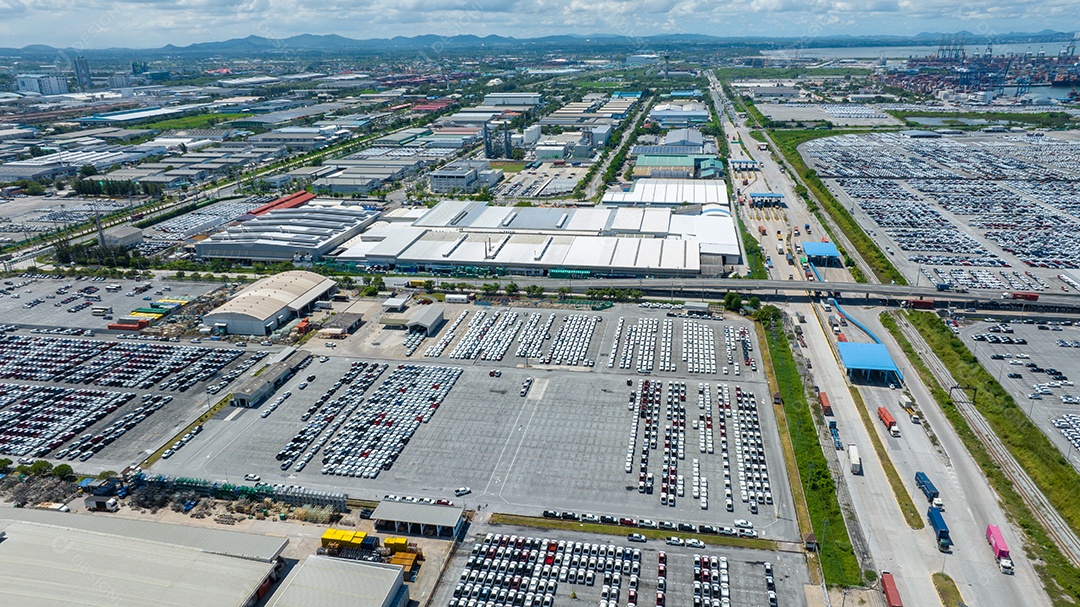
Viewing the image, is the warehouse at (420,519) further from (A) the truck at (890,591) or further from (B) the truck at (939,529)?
(B) the truck at (939,529)

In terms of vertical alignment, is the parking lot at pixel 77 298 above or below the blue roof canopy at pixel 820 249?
below

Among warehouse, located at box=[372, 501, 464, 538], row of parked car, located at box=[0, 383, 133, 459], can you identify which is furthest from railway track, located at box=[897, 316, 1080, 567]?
row of parked car, located at box=[0, 383, 133, 459]

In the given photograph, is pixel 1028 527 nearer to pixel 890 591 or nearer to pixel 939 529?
pixel 939 529

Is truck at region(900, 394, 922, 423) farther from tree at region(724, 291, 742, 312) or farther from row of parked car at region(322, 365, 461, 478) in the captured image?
row of parked car at region(322, 365, 461, 478)

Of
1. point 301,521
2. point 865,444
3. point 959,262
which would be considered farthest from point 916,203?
point 301,521

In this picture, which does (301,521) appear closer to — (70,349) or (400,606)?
(400,606)

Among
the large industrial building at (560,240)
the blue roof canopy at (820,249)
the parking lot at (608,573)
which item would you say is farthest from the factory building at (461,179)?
the parking lot at (608,573)
